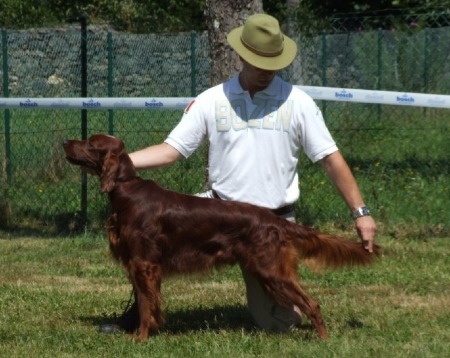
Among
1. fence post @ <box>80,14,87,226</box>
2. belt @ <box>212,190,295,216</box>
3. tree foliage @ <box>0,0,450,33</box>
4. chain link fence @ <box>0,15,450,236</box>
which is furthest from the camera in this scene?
tree foliage @ <box>0,0,450,33</box>

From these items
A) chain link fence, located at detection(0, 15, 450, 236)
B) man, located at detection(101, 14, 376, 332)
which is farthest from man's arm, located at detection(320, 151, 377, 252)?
chain link fence, located at detection(0, 15, 450, 236)

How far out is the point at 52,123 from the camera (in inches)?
437

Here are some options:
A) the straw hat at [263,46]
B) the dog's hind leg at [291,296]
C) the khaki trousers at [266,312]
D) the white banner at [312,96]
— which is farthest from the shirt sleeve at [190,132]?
the white banner at [312,96]

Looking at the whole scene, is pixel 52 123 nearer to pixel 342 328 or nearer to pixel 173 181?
pixel 173 181

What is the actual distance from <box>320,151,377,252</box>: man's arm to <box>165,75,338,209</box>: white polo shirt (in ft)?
0.22

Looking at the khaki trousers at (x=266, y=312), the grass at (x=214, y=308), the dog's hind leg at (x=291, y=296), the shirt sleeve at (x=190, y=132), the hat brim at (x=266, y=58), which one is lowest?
the grass at (x=214, y=308)

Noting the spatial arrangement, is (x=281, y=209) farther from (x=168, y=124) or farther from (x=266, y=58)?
(x=168, y=124)

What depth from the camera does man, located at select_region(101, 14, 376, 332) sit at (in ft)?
20.3

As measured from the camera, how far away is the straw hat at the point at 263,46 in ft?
19.9

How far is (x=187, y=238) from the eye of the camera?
6141 mm

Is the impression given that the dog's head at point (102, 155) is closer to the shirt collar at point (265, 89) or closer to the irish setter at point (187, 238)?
the irish setter at point (187, 238)

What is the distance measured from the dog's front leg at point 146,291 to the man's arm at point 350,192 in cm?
110

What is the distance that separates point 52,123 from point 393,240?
373cm

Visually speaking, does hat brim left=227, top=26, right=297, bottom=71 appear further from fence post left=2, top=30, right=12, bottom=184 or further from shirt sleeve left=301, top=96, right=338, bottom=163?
fence post left=2, top=30, right=12, bottom=184
